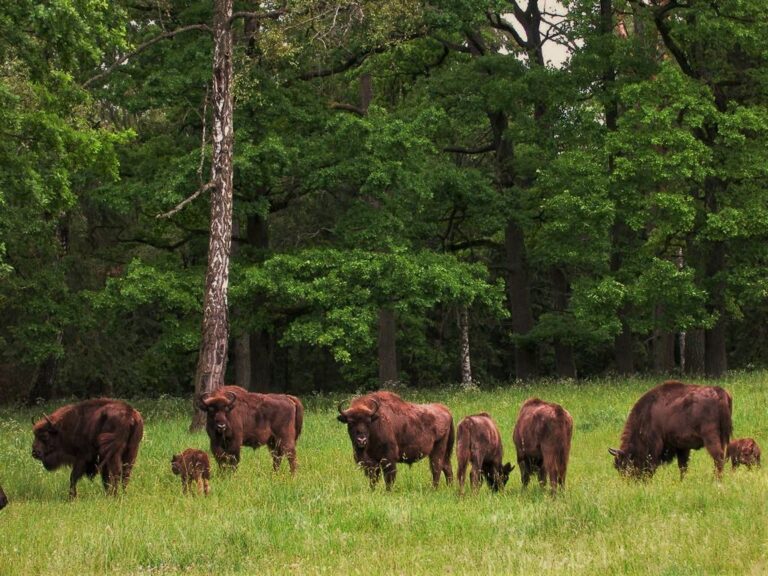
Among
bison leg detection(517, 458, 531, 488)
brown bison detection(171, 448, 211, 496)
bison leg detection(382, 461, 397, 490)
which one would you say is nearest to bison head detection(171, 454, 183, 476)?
brown bison detection(171, 448, 211, 496)

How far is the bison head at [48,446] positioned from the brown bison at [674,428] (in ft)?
27.3

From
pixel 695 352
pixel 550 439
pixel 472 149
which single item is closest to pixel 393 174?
pixel 472 149

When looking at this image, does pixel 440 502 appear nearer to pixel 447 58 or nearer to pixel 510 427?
pixel 510 427

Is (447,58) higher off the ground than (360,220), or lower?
higher

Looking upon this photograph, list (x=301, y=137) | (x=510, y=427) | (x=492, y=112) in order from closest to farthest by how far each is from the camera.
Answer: (x=510, y=427), (x=301, y=137), (x=492, y=112)

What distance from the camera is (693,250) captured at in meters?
31.6

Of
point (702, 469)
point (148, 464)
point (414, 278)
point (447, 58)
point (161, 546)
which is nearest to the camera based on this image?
point (161, 546)

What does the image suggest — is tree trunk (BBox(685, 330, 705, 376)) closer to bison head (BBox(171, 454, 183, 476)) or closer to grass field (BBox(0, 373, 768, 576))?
grass field (BBox(0, 373, 768, 576))

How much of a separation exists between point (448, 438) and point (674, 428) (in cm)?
333

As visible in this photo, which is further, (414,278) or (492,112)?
(492,112)

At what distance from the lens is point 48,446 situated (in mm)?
15258

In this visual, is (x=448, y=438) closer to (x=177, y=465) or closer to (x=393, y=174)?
(x=177, y=465)

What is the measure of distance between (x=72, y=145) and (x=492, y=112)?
17.6 m

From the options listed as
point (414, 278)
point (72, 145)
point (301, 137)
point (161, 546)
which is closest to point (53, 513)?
point (161, 546)
